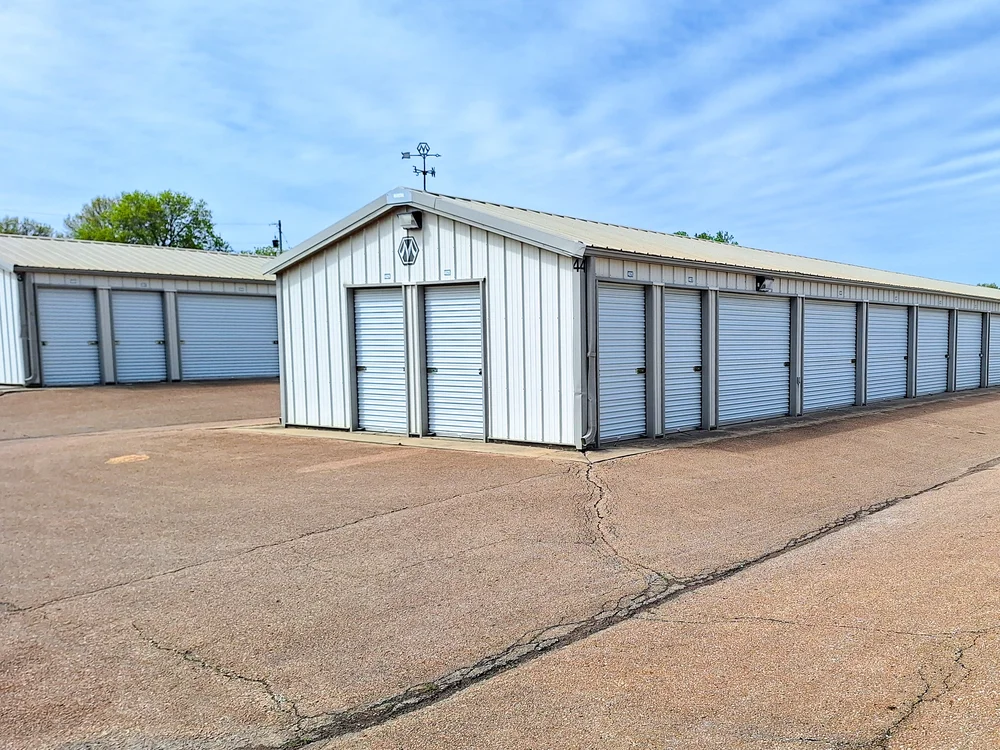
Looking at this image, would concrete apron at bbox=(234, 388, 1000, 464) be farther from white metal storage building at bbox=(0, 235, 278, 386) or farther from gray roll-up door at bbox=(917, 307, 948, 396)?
white metal storage building at bbox=(0, 235, 278, 386)

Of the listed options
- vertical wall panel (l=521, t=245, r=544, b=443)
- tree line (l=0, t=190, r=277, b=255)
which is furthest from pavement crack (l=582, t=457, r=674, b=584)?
tree line (l=0, t=190, r=277, b=255)

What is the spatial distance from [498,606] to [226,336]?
71.3ft

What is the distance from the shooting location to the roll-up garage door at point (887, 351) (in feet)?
61.4

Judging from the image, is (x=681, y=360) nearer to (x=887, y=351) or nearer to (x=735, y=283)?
(x=735, y=283)

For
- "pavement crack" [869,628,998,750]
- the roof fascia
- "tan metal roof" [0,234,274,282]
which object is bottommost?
"pavement crack" [869,628,998,750]

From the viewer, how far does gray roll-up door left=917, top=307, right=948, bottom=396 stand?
20.8 m

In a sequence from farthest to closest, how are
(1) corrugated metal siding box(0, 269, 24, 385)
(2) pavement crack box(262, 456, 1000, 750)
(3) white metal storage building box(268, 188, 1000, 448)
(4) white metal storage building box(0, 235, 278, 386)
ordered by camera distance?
(4) white metal storage building box(0, 235, 278, 386) → (1) corrugated metal siding box(0, 269, 24, 385) → (3) white metal storage building box(268, 188, 1000, 448) → (2) pavement crack box(262, 456, 1000, 750)

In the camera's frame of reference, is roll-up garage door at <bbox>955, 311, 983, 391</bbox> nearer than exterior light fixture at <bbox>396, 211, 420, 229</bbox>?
No

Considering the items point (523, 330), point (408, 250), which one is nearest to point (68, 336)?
point (408, 250)

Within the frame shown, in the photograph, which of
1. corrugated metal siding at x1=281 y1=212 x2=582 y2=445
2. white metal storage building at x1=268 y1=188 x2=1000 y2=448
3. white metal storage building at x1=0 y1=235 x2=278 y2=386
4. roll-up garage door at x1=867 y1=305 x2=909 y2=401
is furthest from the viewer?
white metal storage building at x1=0 y1=235 x2=278 y2=386

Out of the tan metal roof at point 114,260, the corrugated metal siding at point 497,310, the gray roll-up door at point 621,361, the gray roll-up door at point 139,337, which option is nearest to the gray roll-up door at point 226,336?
the gray roll-up door at point 139,337

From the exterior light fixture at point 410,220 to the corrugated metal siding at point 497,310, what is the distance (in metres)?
0.15

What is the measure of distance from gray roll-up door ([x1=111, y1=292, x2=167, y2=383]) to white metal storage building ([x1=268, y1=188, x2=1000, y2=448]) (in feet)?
33.9

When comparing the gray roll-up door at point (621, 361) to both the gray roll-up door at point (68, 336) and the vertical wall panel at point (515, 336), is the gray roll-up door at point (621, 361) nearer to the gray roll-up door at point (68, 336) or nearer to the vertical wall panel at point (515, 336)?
the vertical wall panel at point (515, 336)
